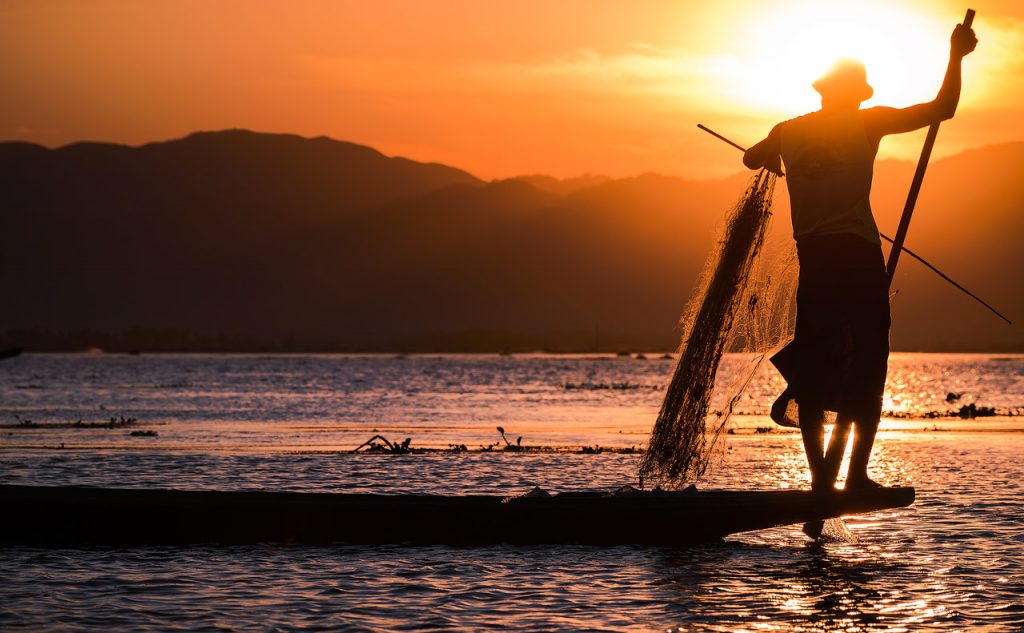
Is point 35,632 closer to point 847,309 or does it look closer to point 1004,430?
point 847,309

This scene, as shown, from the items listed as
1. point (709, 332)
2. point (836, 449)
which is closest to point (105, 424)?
point (709, 332)

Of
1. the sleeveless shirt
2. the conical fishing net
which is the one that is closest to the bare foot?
the conical fishing net

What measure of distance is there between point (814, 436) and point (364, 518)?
16.1 feet

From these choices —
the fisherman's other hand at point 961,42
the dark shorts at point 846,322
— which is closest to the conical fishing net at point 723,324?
the dark shorts at point 846,322

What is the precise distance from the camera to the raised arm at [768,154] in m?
12.6

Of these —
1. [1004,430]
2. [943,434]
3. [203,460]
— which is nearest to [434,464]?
[203,460]

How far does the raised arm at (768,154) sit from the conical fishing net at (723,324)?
2.35ft

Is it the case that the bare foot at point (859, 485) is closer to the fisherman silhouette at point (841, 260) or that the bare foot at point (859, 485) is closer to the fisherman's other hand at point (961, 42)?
the fisherman silhouette at point (841, 260)

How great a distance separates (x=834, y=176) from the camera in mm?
11953

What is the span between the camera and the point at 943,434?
3525 centimetres

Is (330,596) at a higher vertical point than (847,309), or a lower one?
lower

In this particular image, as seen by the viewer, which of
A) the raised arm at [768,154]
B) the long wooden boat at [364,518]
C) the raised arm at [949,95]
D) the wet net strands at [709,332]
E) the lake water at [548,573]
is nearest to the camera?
the lake water at [548,573]

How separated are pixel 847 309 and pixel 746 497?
2419mm

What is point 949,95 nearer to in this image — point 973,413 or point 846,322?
point 846,322
